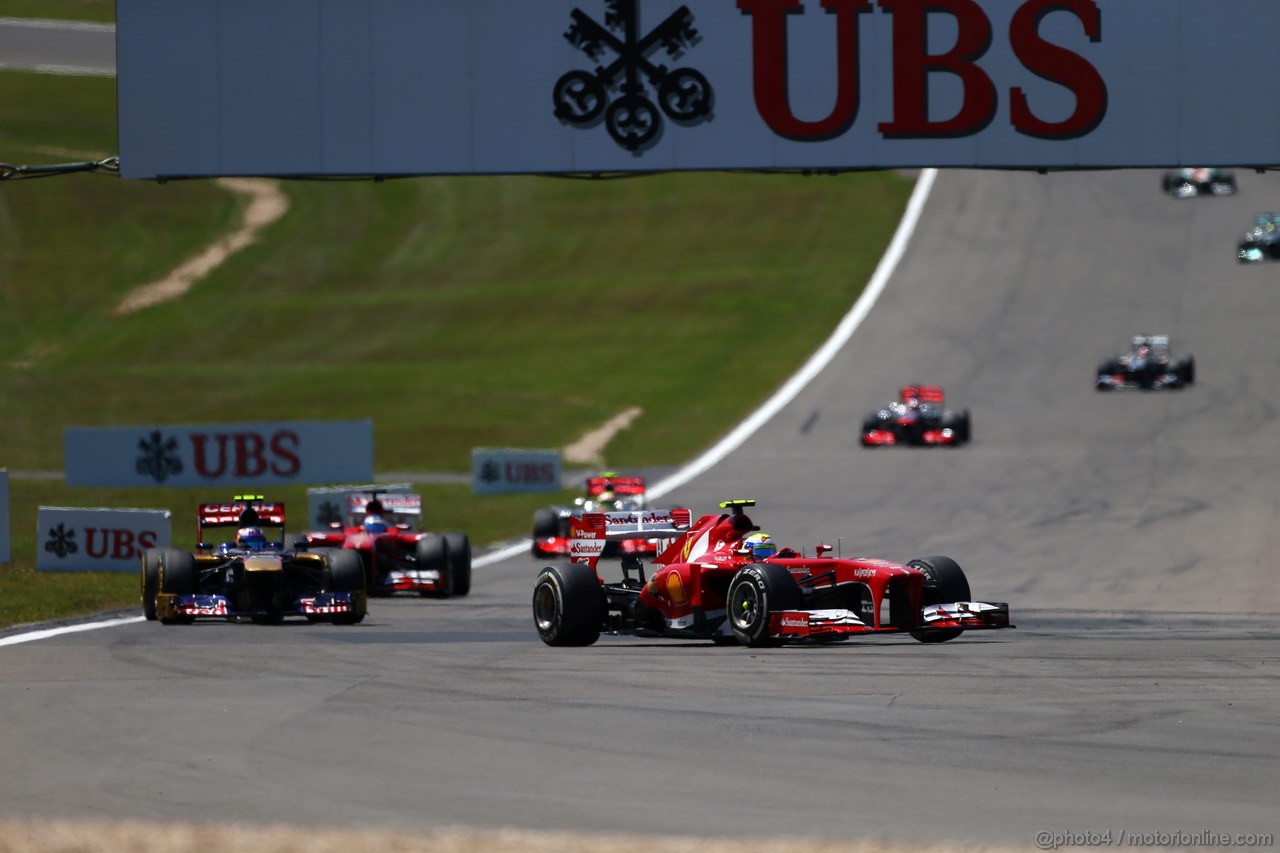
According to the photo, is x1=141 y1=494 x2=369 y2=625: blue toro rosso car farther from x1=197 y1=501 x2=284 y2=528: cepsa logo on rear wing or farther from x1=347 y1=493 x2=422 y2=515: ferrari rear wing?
x1=347 y1=493 x2=422 y2=515: ferrari rear wing

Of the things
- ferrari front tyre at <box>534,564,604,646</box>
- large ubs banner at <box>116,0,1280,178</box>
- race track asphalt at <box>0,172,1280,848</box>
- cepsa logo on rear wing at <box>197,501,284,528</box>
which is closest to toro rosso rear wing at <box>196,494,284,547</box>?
cepsa logo on rear wing at <box>197,501,284,528</box>

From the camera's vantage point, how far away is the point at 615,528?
786 inches

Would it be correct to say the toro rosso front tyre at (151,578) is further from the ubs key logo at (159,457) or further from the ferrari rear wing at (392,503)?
the ubs key logo at (159,457)


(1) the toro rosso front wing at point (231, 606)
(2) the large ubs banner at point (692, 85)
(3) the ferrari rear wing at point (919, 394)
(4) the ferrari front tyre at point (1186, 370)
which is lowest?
(1) the toro rosso front wing at point (231, 606)

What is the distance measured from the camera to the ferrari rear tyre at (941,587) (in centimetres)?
1809

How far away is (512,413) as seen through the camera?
5662 cm

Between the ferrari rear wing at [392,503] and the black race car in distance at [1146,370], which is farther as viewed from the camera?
the black race car in distance at [1146,370]

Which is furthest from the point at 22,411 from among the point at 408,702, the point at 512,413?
the point at 408,702

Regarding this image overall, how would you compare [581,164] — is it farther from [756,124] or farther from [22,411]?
[22,411]

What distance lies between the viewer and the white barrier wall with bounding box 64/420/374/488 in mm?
37344

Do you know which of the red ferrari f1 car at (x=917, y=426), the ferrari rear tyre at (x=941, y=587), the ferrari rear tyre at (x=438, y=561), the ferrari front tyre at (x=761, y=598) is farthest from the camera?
the red ferrari f1 car at (x=917, y=426)

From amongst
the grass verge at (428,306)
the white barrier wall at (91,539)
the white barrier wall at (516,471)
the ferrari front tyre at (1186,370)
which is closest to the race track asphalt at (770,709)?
the white barrier wall at (91,539)

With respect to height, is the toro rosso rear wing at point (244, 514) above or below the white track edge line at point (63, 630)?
above

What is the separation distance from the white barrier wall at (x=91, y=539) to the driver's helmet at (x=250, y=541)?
20.9ft
